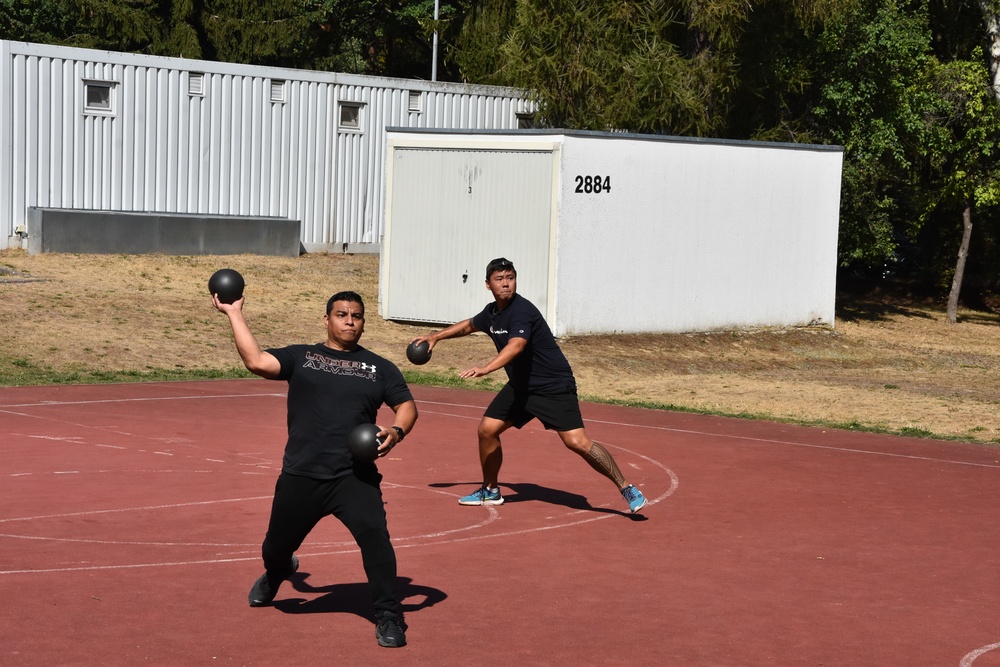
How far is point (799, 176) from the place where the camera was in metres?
30.5

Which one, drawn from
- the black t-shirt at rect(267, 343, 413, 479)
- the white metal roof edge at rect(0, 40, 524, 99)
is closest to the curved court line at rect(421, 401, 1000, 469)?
the black t-shirt at rect(267, 343, 413, 479)

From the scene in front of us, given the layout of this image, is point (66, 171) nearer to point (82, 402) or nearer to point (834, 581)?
point (82, 402)

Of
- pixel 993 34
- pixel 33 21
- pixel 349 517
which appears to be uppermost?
pixel 33 21

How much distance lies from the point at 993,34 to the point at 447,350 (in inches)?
746

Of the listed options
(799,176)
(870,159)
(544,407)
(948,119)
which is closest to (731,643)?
(544,407)

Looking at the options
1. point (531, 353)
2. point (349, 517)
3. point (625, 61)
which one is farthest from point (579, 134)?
point (349, 517)

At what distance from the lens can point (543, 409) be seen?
38.0 ft

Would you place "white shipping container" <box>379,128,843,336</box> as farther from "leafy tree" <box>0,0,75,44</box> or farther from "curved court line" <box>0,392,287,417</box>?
"leafy tree" <box>0,0,75,44</box>

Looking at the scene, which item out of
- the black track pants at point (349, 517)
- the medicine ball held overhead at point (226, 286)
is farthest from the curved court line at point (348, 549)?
the medicine ball held overhead at point (226, 286)

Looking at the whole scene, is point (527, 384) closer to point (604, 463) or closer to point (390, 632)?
point (604, 463)

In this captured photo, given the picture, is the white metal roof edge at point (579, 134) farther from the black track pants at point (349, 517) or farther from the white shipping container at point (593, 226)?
the black track pants at point (349, 517)

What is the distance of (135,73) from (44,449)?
18276mm

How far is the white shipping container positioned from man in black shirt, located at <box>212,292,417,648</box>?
17781 millimetres

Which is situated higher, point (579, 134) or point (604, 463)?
point (579, 134)
